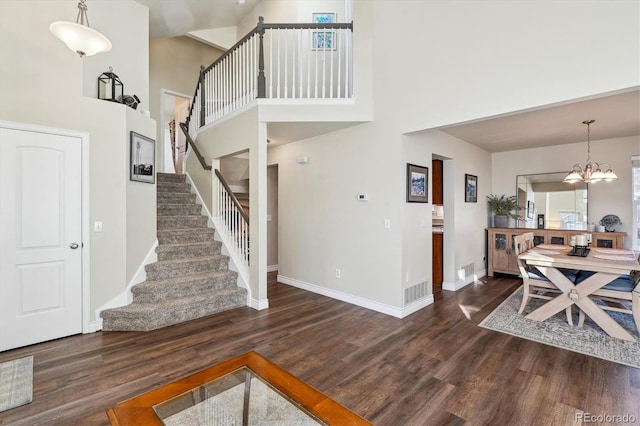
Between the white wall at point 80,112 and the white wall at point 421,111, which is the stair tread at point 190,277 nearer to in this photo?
the white wall at point 80,112

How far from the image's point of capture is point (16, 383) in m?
2.33

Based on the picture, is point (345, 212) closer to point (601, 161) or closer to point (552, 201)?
point (552, 201)

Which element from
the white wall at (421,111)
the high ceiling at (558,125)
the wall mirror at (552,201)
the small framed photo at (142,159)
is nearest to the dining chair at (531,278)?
the white wall at (421,111)

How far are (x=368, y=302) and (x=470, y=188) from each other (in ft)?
9.39

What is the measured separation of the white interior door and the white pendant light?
1056mm

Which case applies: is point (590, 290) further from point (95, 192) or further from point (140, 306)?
point (95, 192)

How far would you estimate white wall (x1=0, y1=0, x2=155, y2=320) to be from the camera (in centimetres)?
293

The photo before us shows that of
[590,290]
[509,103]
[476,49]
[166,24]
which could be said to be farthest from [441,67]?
[166,24]

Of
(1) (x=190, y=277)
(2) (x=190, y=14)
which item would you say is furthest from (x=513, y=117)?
(2) (x=190, y=14)

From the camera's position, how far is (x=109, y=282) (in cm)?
343

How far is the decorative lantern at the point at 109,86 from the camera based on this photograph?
384 cm

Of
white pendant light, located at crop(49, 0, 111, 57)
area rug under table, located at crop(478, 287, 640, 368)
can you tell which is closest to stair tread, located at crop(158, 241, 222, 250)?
white pendant light, located at crop(49, 0, 111, 57)

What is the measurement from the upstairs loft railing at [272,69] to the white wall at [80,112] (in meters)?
1.46

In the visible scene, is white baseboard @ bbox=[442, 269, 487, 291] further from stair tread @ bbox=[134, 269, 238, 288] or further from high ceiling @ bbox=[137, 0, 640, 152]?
stair tread @ bbox=[134, 269, 238, 288]
